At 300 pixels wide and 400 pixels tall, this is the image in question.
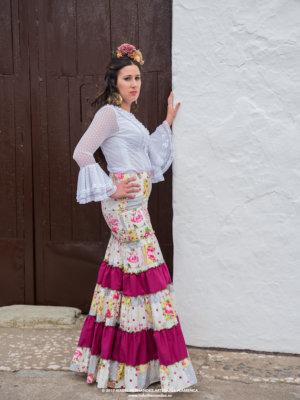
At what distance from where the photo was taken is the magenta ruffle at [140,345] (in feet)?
10.4

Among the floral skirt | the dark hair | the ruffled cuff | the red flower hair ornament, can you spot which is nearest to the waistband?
the floral skirt

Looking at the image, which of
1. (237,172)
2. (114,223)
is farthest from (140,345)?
(237,172)

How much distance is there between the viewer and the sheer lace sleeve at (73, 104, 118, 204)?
3027mm

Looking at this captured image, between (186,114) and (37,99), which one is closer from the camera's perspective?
(186,114)

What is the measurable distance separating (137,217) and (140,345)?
27.3 inches

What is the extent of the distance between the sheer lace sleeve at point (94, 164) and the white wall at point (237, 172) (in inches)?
24.8

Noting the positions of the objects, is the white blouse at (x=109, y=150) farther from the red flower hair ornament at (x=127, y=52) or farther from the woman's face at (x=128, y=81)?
the red flower hair ornament at (x=127, y=52)

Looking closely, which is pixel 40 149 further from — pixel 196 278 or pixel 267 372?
pixel 267 372

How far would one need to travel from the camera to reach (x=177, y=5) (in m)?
3.51

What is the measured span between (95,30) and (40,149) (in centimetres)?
92

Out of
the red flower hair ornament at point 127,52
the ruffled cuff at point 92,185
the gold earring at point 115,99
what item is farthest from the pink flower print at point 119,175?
the red flower hair ornament at point 127,52

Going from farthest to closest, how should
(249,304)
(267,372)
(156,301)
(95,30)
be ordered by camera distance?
(95,30)
(249,304)
(267,372)
(156,301)

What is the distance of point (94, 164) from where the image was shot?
10.0ft

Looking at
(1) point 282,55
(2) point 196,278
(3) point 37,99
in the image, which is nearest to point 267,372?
(2) point 196,278
